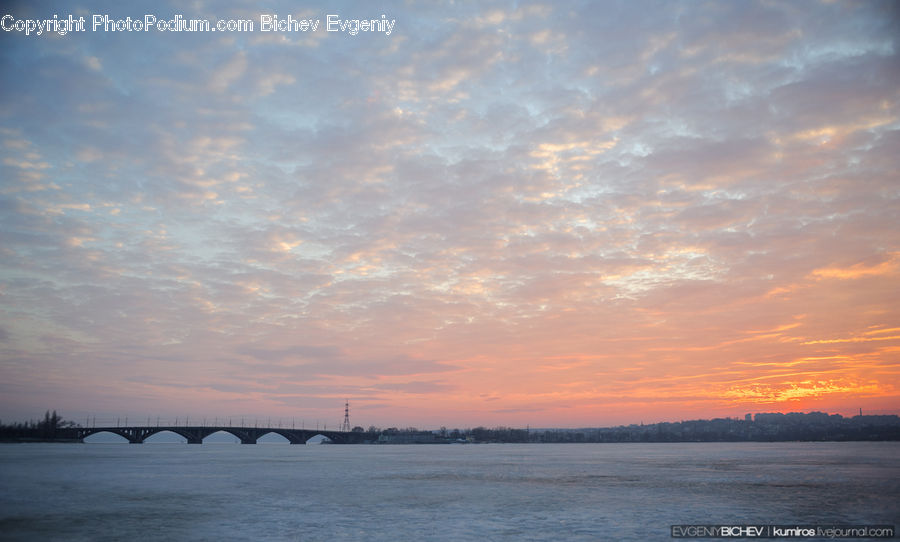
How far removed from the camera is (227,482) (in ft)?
200

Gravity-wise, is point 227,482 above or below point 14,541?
below

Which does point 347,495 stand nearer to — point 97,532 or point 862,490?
point 97,532

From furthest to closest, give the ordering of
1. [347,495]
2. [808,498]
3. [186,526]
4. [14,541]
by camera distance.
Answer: [347,495]
[808,498]
[186,526]
[14,541]

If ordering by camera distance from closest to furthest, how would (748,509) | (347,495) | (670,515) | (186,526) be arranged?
(186,526), (670,515), (748,509), (347,495)

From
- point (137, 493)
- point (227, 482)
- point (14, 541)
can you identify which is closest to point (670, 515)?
point (14, 541)

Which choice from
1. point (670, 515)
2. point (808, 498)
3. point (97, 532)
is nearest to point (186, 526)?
point (97, 532)

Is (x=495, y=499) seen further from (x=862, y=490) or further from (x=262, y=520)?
(x=862, y=490)

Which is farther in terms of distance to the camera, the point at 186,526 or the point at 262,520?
the point at 262,520

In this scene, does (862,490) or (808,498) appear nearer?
(808,498)

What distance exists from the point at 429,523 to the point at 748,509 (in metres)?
20.3

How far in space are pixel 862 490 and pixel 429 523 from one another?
3955cm

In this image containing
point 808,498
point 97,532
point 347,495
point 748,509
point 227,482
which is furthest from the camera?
point 227,482

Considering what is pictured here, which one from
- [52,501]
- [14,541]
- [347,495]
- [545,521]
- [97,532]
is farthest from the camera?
[347,495]

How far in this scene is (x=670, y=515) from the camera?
35375 millimetres
